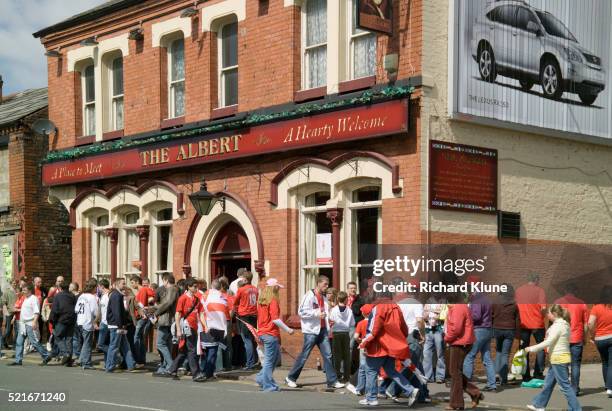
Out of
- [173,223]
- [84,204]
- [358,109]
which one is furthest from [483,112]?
[84,204]

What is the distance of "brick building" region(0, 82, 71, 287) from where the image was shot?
28766 millimetres

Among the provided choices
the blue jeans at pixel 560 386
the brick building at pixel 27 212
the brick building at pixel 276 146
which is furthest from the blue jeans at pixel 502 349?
the brick building at pixel 27 212

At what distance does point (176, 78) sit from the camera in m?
24.7

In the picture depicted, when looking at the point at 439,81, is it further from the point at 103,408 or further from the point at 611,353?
the point at 103,408

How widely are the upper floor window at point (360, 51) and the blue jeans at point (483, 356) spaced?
5.60m

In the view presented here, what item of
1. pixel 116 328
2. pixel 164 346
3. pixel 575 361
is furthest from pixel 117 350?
pixel 575 361

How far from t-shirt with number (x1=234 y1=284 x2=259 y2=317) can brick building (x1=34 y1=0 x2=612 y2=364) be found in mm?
1370

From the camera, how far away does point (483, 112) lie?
63.0ft

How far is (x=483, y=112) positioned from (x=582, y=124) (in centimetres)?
318

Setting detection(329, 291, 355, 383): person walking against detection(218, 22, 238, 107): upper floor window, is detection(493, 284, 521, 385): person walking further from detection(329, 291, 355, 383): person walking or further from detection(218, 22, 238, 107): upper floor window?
detection(218, 22, 238, 107): upper floor window

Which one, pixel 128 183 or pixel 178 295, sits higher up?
pixel 128 183

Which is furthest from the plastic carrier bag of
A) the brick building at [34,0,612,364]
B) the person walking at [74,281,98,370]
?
the person walking at [74,281,98,370]

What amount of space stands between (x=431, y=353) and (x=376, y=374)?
3497mm

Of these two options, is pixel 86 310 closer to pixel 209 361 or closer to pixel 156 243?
pixel 209 361
